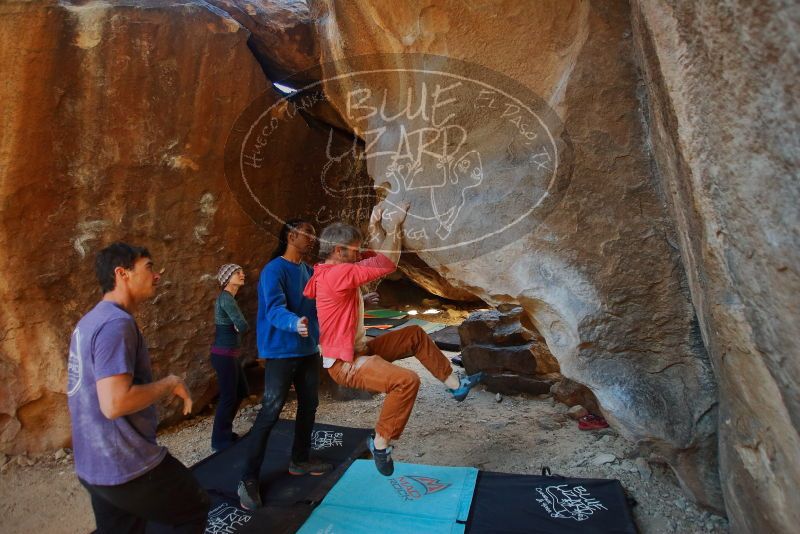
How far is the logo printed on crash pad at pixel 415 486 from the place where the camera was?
9.86 ft

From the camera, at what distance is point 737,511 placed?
85.0 inches

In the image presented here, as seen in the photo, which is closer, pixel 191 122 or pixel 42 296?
pixel 42 296

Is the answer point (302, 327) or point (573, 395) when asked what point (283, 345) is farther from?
point (573, 395)

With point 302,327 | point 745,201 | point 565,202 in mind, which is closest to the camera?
point 745,201

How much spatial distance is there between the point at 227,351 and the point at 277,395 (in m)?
1.00

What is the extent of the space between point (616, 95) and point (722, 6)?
1.29 metres

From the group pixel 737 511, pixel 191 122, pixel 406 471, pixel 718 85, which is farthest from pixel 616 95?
pixel 191 122

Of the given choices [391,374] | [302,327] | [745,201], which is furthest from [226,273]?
[745,201]

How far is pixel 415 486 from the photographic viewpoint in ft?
10.2

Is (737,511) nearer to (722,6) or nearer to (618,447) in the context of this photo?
(618,447)

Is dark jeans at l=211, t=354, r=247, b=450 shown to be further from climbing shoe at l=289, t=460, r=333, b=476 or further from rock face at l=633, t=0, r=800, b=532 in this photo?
rock face at l=633, t=0, r=800, b=532

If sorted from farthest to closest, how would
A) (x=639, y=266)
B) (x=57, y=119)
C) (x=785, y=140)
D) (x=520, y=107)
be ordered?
(x=57, y=119), (x=520, y=107), (x=639, y=266), (x=785, y=140)

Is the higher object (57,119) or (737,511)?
(57,119)

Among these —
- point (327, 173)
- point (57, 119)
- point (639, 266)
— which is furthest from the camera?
point (327, 173)
